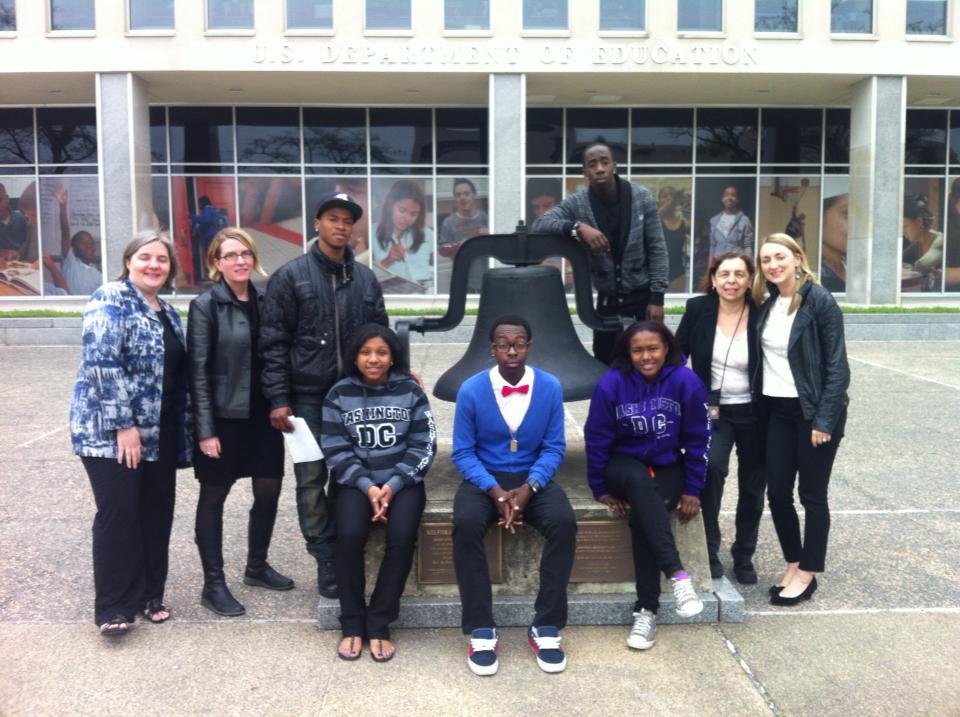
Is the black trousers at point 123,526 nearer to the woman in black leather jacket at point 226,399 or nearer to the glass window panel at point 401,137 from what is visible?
the woman in black leather jacket at point 226,399

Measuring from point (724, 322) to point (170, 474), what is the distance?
2.72m

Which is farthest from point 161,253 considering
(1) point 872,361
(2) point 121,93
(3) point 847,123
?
(3) point 847,123

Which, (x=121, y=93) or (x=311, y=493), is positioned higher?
(x=121, y=93)

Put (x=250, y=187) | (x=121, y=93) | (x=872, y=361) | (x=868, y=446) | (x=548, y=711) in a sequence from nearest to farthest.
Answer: (x=548, y=711) < (x=868, y=446) < (x=872, y=361) < (x=121, y=93) < (x=250, y=187)

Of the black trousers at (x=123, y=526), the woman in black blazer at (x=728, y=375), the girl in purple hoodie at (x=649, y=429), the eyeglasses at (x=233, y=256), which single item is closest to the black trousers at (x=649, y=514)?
the girl in purple hoodie at (x=649, y=429)

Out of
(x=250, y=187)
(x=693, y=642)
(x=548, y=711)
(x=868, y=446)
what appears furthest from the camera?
(x=250, y=187)

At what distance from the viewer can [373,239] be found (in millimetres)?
20234

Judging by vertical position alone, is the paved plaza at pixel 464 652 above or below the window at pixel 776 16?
below

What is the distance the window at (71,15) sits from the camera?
56.9ft

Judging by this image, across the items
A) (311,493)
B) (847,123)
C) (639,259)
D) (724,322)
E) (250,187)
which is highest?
(847,123)

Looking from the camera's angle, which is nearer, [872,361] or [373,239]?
[872,361]

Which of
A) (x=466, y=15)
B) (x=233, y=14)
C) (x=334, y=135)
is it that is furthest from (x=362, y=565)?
(x=334, y=135)

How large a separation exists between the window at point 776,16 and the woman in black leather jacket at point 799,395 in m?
15.5

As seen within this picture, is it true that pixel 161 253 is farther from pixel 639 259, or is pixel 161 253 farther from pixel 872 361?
pixel 872 361
